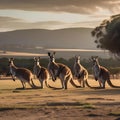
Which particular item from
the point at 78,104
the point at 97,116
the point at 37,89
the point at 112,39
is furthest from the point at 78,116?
the point at 112,39

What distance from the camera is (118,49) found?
114 feet

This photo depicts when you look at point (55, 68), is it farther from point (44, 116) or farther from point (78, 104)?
point (44, 116)

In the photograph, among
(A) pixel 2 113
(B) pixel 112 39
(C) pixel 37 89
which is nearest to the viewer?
(A) pixel 2 113

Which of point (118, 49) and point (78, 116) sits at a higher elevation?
point (118, 49)

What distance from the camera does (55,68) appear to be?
2414 cm

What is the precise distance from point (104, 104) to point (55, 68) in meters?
8.81

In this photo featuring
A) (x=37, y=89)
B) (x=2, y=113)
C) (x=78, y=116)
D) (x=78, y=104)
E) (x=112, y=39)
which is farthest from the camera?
(x=112, y=39)

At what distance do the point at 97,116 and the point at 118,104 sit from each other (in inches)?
125

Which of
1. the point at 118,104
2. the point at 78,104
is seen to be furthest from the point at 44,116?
the point at 118,104

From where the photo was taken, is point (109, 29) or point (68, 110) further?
point (109, 29)

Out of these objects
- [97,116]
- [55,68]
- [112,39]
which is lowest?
[97,116]

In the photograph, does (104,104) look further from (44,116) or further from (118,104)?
(44,116)

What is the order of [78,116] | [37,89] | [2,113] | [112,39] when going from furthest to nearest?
[112,39] < [37,89] < [2,113] < [78,116]

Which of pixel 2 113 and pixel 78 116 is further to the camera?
pixel 2 113
